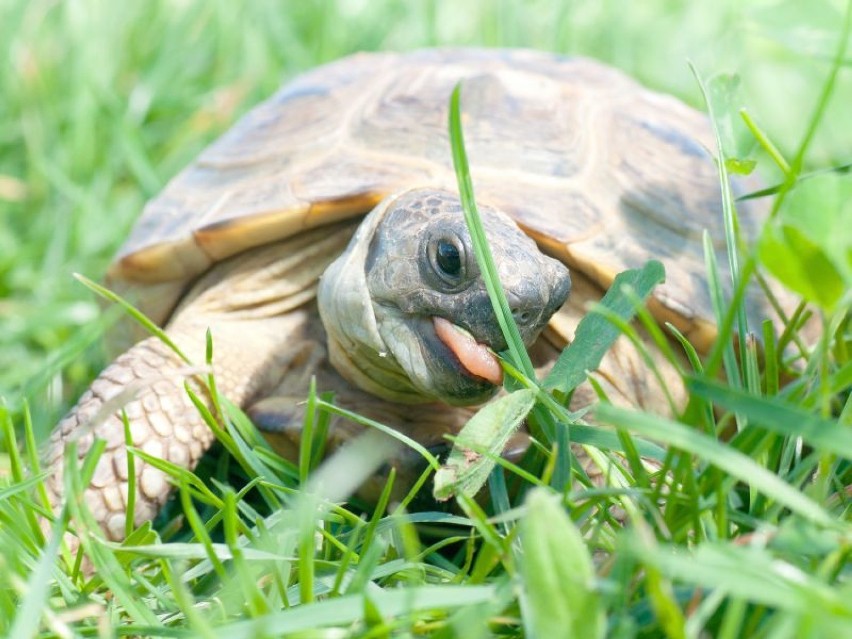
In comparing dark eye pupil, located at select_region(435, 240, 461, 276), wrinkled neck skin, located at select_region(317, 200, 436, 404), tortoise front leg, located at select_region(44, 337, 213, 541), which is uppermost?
dark eye pupil, located at select_region(435, 240, 461, 276)

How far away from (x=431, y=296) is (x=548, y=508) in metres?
0.84

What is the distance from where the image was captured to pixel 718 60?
14.9 feet

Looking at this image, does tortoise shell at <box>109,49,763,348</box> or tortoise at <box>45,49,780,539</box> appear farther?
tortoise shell at <box>109,49,763,348</box>

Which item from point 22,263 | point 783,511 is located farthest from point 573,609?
point 22,263

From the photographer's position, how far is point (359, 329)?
2062 millimetres

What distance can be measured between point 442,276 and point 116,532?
2.55ft

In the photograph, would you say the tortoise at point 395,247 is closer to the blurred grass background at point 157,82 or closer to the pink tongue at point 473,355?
the pink tongue at point 473,355

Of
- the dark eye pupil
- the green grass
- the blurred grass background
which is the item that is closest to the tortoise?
the dark eye pupil

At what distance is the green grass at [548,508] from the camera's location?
1.11 m

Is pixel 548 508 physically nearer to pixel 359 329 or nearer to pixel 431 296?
pixel 431 296

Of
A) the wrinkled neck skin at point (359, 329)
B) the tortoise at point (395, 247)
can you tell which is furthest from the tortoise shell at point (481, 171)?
the wrinkled neck skin at point (359, 329)

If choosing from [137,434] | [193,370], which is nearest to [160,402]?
[137,434]

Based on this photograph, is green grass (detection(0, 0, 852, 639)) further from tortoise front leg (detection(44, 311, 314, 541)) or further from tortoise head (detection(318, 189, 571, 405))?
tortoise head (detection(318, 189, 571, 405))

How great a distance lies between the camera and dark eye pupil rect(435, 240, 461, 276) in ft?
6.05
